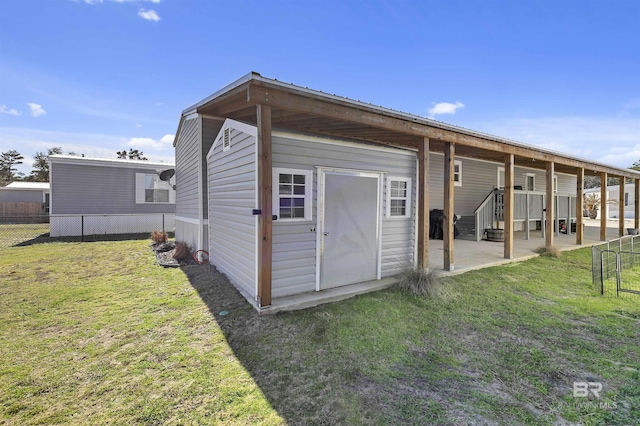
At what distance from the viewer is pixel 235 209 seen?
5.16m

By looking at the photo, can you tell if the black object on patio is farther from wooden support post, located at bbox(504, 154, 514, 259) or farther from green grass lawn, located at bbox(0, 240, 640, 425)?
green grass lawn, located at bbox(0, 240, 640, 425)

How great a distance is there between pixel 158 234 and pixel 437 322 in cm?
1029

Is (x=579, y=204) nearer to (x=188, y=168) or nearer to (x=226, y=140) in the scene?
(x=226, y=140)

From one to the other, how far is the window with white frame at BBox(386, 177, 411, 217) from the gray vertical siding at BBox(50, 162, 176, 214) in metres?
12.3

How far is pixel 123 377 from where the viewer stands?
8.75 feet

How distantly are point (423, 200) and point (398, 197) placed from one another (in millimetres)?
492

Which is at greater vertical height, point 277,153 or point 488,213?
point 277,153

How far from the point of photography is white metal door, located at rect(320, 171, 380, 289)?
15.5ft

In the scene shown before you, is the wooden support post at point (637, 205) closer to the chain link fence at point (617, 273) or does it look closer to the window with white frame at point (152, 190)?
the chain link fence at point (617, 273)

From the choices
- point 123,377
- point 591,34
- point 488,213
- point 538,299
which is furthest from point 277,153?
point 591,34

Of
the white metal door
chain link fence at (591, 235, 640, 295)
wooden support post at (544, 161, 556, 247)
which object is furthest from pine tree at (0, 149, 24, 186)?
chain link fence at (591, 235, 640, 295)

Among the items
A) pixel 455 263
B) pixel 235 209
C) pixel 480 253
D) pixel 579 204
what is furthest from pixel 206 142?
pixel 579 204

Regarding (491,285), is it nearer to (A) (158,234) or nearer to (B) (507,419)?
(B) (507,419)

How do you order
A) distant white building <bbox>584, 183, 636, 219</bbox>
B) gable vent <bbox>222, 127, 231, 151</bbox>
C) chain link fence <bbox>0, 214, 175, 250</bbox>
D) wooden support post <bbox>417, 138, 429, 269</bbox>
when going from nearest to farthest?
gable vent <bbox>222, 127, 231, 151</bbox>
wooden support post <bbox>417, 138, 429, 269</bbox>
chain link fence <bbox>0, 214, 175, 250</bbox>
distant white building <bbox>584, 183, 636, 219</bbox>
